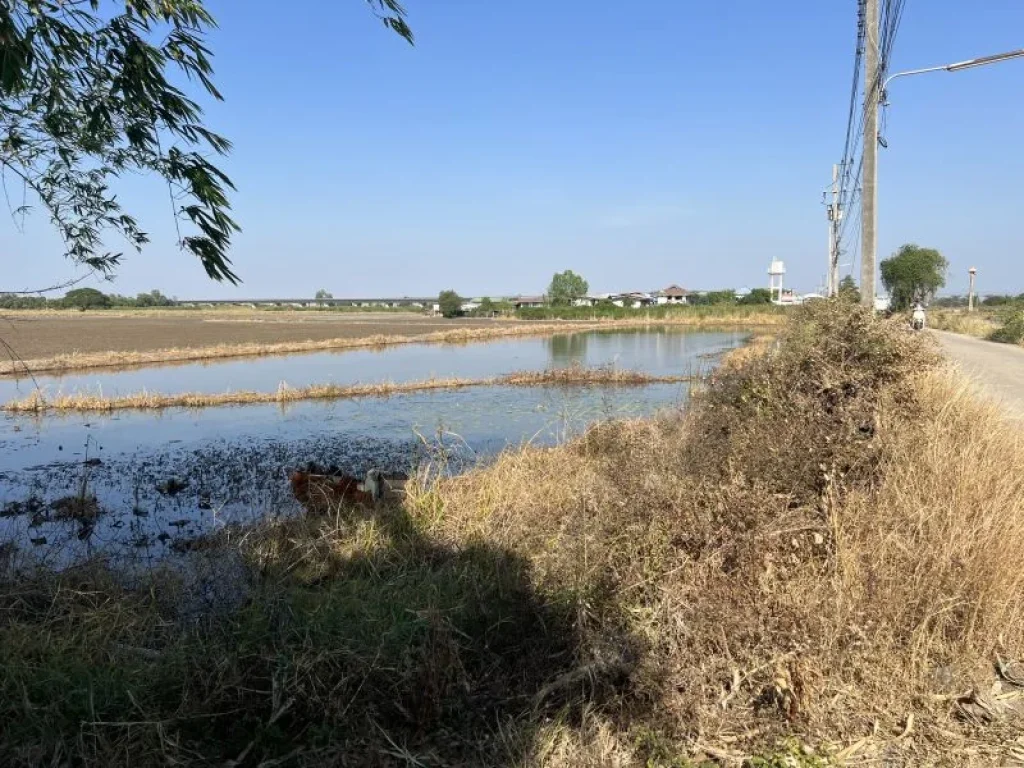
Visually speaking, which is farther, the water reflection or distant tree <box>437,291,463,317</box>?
distant tree <box>437,291,463,317</box>

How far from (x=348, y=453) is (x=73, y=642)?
11.5m

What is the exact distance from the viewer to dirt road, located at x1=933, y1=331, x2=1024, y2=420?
9132 millimetres

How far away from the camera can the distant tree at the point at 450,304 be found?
4535 inches

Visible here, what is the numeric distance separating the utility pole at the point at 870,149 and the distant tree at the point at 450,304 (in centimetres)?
10305

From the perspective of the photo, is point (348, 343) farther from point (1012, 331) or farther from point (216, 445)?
point (1012, 331)

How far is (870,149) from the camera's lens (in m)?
12.3

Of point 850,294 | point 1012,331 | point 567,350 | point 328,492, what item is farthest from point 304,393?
point 1012,331

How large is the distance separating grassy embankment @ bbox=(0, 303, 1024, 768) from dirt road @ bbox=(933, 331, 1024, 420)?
366 cm

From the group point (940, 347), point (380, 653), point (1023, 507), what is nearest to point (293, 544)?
point (380, 653)

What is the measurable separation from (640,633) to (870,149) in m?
11.8

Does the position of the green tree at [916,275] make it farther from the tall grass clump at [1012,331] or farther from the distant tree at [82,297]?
the distant tree at [82,297]

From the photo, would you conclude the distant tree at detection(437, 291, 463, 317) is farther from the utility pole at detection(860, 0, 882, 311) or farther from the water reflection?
the utility pole at detection(860, 0, 882, 311)

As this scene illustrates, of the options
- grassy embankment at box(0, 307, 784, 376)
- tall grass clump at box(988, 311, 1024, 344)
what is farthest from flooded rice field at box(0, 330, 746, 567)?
tall grass clump at box(988, 311, 1024, 344)

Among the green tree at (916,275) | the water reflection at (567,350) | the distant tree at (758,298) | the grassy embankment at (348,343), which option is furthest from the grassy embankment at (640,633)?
the distant tree at (758,298)
